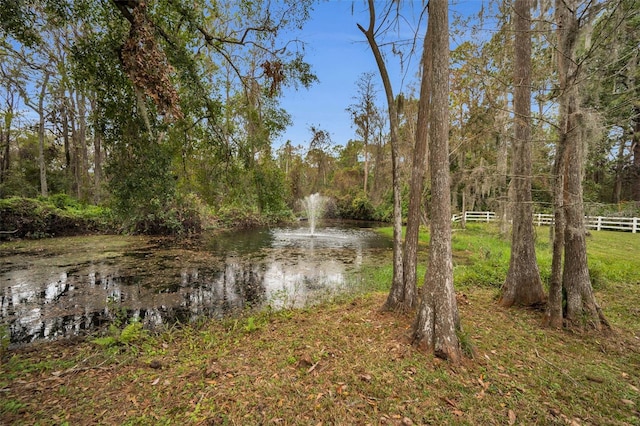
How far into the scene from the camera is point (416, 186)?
4.60 metres

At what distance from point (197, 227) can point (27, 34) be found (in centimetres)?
1419

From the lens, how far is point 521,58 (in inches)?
200

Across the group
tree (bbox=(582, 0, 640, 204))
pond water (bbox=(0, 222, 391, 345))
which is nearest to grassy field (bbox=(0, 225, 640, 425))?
pond water (bbox=(0, 222, 391, 345))

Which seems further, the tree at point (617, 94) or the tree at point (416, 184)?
the tree at point (416, 184)

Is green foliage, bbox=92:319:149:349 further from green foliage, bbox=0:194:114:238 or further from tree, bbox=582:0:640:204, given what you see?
green foliage, bbox=0:194:114:238

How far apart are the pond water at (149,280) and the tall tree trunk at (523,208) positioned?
12.7 ft

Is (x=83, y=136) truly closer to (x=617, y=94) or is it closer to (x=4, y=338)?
(x=4, y=338)

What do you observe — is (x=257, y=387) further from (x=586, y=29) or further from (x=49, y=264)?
(x=49, y=264)

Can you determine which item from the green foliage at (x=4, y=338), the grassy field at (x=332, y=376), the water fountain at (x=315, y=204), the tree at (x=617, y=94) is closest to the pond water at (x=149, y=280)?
the green foliage at (x=4, y=338)

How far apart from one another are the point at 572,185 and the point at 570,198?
206 mm

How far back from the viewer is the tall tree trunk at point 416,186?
452 cm

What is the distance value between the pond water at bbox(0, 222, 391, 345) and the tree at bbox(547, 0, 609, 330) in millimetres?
4510

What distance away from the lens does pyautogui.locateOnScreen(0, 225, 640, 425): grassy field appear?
105 inches

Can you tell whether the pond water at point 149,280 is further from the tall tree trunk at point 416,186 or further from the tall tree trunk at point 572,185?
the tall tree trunk at point 572,185
